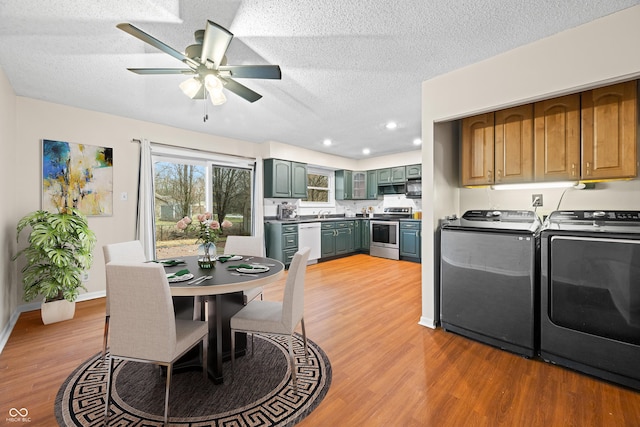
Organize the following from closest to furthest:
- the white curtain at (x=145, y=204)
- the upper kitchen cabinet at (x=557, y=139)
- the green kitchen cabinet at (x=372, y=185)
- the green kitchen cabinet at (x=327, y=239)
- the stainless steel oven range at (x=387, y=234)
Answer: the upper kitchen cabinet at (x=557, y=139), the white curtain at (x=145, y=204), the green kitchen cabinet at (x=327, y=239), the stainless steel oven range at (x=387, y=234), the green kitchen cabinet at (x=372, y=185)

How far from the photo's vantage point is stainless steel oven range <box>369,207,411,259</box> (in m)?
6.09

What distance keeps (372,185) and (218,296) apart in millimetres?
5573

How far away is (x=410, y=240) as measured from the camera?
19.1 feet

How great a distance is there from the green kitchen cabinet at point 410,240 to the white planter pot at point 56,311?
5287mm

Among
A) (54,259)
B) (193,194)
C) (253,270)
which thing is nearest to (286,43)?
(253,270)

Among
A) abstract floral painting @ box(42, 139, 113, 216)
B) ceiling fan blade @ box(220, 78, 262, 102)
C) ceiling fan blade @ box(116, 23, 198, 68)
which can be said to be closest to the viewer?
ceiling fan blade @ box(116, 23, 198, 68)

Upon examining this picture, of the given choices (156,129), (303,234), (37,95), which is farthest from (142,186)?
(303,234)

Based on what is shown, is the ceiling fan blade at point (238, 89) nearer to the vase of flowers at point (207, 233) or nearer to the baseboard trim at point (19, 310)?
the vase of flowers at point (207, 233)

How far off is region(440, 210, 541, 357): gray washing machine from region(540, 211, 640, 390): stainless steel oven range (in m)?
0.10

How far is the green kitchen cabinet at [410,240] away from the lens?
224 inches

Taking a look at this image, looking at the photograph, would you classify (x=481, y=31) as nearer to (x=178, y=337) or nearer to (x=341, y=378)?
(x=341, y=378)

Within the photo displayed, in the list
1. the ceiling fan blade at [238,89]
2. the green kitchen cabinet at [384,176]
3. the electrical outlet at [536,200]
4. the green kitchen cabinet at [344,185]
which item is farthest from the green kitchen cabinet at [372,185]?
the ceiling fan blade at [238,89]

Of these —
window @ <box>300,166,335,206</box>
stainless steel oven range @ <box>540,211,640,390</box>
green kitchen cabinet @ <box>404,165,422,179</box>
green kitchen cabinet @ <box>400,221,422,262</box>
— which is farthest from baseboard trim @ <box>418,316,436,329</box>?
window @ <box>300,166,335,206</box>

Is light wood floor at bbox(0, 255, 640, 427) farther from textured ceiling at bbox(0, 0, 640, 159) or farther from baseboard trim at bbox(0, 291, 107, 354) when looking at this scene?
textured ceiling at bbox(0, 0, 640, 159)
